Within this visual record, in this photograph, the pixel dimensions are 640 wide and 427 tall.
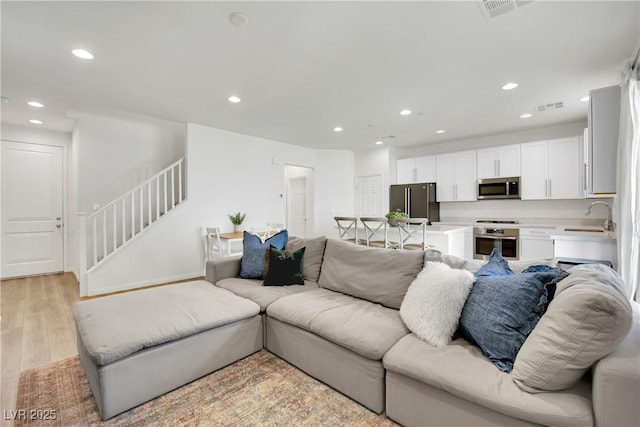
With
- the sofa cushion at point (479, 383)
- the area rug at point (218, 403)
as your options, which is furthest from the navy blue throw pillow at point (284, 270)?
the sofa cushion at point (479, 383)

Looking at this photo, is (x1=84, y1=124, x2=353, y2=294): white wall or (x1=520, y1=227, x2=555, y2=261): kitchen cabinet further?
(x1=520, y1=227, x2=555, y2=261): kitchen cabinet

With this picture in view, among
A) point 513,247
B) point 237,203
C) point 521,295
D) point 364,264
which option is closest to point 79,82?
point 237,203

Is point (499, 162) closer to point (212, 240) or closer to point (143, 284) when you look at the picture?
point (212, 240)

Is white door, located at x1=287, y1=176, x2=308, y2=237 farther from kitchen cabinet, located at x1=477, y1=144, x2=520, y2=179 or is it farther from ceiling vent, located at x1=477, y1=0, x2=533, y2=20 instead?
ceiling vent, located at x1=477, y1=0, x2=533, y2=20

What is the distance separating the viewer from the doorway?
7019mm

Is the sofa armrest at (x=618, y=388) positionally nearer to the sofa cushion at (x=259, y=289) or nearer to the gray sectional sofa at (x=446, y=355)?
the gray sectional sofa at (x=446, y=355)

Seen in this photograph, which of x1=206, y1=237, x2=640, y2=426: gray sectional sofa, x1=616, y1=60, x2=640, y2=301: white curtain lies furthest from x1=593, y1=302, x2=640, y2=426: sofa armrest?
x1=616, y1=60, x2=640, y2=301: white curtain

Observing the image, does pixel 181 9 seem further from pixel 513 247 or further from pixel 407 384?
pixel 513 247

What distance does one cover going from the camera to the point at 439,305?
1.64m

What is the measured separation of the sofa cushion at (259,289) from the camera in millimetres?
2402

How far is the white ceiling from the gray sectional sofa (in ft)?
5.85

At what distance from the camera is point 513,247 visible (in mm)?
4953

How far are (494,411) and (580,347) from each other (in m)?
0.44

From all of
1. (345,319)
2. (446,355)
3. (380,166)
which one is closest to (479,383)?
(446,355)
